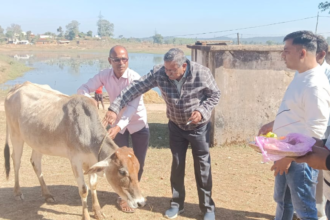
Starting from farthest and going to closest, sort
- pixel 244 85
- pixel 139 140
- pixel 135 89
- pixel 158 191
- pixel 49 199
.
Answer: pixel 244 85 < pixel 158 191 < pixel 49 199 < pixel 139 140 < pixel 135 89

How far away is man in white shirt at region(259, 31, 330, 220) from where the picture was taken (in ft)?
9.26

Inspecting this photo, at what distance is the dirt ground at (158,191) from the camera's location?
4699 millimetres

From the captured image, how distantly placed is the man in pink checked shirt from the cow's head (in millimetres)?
719

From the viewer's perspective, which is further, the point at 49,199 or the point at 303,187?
the point at 49,199

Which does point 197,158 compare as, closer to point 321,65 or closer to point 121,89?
point 121,89

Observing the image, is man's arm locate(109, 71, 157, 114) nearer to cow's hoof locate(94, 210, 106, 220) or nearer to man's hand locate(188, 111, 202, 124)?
man's hand locate(188, 111, 202, 124)

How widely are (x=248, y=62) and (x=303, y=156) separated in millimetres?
5600

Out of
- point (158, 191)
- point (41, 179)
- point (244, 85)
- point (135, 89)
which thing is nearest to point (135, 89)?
point (135, 89)

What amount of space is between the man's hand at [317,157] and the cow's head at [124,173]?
192cm

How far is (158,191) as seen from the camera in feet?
17.9

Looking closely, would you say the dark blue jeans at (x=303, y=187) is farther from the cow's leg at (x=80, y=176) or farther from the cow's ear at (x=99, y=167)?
the cow's leg at (x=80, y=176)

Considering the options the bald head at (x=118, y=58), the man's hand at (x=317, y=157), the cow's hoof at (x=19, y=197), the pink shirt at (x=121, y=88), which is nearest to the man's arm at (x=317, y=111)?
the man's hand at (x=317, y=157)

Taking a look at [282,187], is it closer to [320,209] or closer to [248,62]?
[320,209]

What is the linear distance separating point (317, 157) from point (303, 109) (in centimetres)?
88
